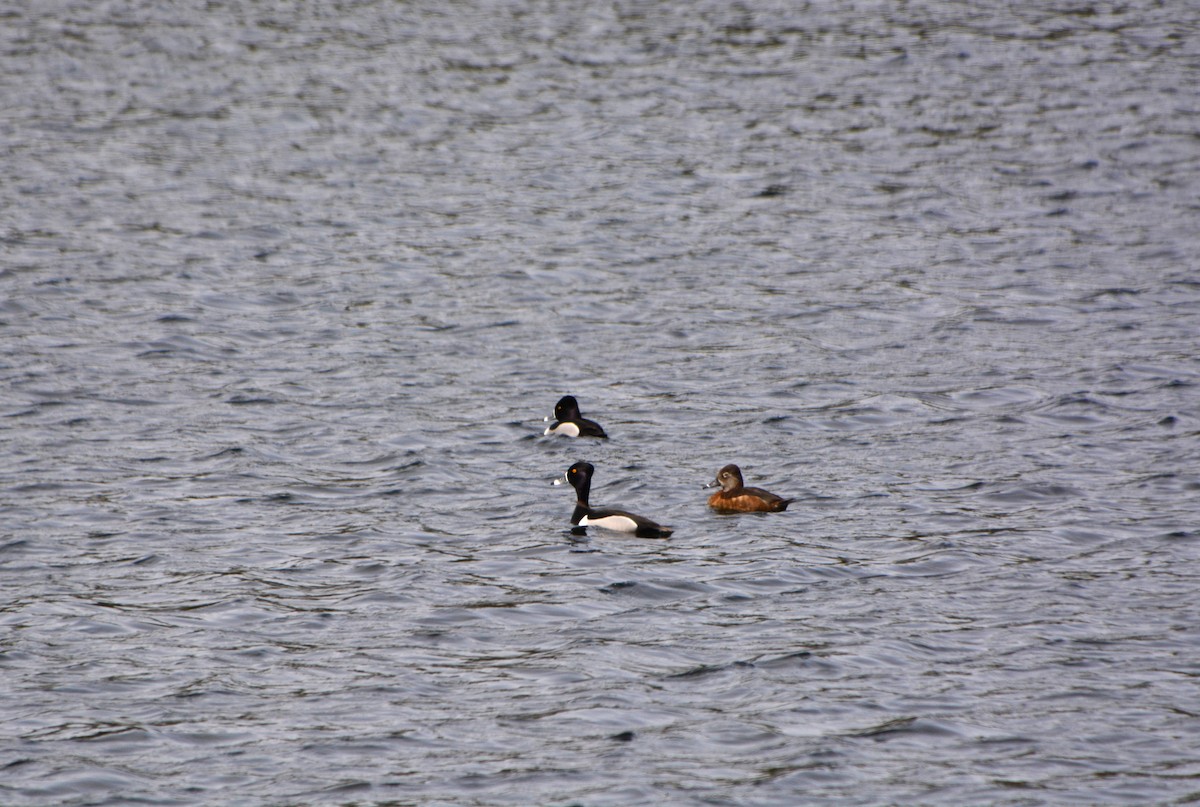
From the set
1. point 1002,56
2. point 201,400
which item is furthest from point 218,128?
point 1002,56

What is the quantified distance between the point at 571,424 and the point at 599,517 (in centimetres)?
285

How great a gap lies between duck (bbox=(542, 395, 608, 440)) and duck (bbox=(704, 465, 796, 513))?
243 centimetres

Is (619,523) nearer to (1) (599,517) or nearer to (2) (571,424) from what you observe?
(1) (599,517)

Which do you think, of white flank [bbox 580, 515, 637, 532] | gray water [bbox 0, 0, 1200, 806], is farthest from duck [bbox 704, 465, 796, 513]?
white flank [bbox 580, 515, 637, 532]

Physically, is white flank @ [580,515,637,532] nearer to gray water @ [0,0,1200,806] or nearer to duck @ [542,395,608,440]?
gray water @ [0,0,1200,806]

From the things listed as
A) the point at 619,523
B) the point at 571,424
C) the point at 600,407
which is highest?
the point at 600,407

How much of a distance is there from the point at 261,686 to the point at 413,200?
1819 cm

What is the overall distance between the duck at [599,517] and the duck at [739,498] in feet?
2.10

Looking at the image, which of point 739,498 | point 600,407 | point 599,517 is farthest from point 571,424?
point 739,498

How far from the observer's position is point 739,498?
51.6ft

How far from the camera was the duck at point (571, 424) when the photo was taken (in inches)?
711

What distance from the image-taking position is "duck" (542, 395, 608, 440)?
1806 cm

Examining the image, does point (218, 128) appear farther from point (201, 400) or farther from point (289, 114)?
point (201, 400)

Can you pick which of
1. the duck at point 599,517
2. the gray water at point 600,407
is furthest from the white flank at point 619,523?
the gray water at point 600,407
